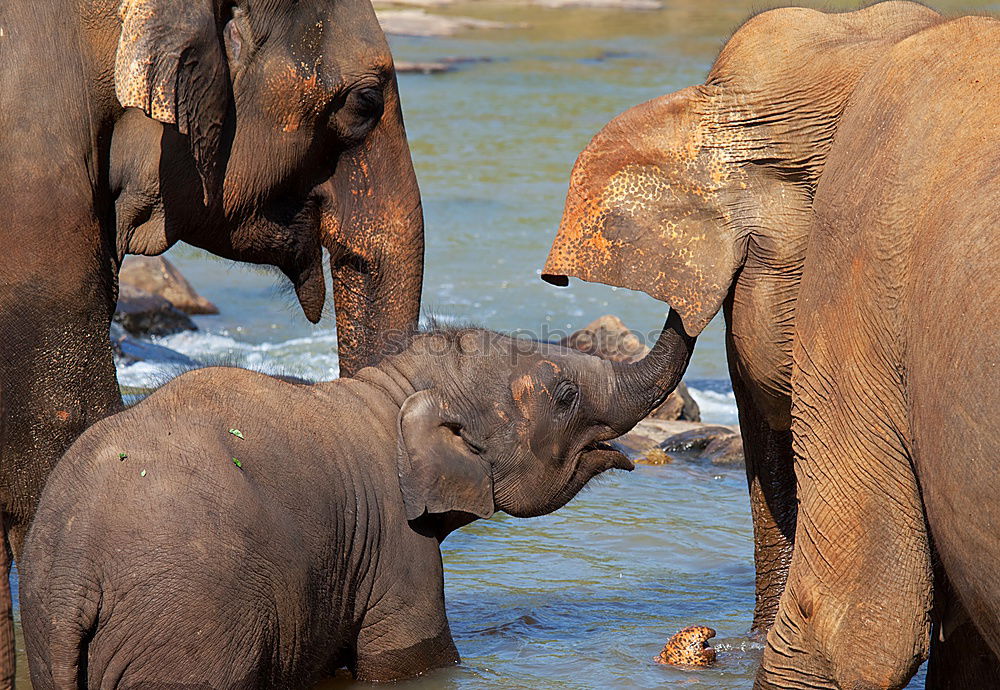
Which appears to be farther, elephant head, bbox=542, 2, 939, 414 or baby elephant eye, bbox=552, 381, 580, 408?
baby elephant eye, bbox=552, 381, 580, 408

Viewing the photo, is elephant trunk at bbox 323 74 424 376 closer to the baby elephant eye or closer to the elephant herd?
the elephant herd

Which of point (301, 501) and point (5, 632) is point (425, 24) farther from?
point (5, 632)

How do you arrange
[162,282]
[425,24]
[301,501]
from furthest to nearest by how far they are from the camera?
1. [425,24]
2. [162,282]
3. [301,501]

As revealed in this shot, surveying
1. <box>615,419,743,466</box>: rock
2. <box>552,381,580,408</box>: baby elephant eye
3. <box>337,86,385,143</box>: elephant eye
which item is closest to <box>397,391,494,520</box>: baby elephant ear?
<box>552,381,580,408</box>: baby elephant eye

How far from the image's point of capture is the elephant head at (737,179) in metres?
3.89

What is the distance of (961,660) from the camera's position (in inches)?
168

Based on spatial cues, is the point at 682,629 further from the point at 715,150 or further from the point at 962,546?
the point at 962,546

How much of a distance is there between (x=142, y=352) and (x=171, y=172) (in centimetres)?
487

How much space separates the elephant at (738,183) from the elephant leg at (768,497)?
0.53m

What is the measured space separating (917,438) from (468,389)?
6.25 ft

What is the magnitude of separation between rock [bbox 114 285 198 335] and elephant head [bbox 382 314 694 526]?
5707 millimetres

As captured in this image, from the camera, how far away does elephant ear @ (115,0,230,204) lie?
4477 millimetres

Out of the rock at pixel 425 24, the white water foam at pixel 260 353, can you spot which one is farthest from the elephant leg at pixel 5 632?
the rock at pixel 425 24

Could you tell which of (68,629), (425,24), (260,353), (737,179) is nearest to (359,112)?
(737,179)
